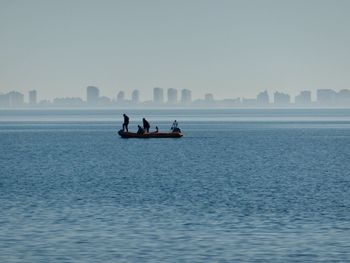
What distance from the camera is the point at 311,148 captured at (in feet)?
392

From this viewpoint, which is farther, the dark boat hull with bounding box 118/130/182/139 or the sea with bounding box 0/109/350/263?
the dark boat hull with bounding box 118/130/182/139

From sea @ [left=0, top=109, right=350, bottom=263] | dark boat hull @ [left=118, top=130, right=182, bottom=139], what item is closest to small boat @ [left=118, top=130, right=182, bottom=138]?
dark boat hull @ [left=118, top=130, right=182, bottom=139]

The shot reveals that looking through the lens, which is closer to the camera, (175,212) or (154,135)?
(175,212)

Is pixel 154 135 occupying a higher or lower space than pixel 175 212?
lower

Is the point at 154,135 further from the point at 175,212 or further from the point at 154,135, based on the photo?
the point at 175,212

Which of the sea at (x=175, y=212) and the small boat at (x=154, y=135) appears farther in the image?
the small boat at (x=154, y=135)

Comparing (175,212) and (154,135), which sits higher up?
(175,212)

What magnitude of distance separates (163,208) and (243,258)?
1499 centimetres

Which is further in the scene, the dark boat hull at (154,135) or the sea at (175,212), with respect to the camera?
the dark boat hull at (154,135)

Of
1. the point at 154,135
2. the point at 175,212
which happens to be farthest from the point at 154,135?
the point at 175,212

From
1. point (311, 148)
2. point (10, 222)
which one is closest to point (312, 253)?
point (10, 222)

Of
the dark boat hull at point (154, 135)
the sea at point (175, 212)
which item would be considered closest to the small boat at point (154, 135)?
the dark boat hull at point (154, 135)

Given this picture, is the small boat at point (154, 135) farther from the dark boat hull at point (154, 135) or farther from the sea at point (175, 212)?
the sea at point (175, 212)

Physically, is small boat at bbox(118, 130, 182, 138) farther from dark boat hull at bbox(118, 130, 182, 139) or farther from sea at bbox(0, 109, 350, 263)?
sea at bbox(0, 109, 350, 263)
